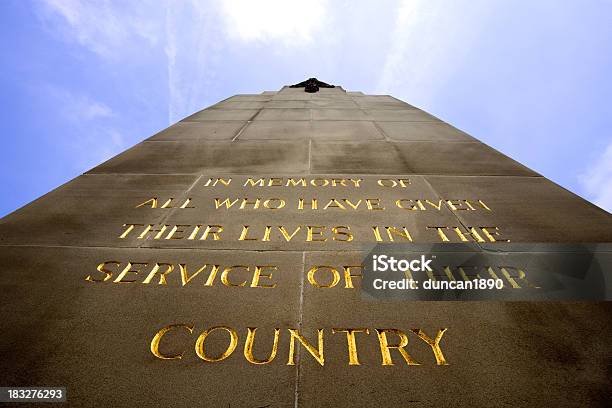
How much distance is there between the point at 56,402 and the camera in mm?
2229

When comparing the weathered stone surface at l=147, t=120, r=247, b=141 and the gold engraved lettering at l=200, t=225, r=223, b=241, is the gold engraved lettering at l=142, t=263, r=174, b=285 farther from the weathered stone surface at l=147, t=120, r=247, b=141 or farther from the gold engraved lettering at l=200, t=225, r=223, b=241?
the weathered stone surface at l=147, t=120, r=247, b=141

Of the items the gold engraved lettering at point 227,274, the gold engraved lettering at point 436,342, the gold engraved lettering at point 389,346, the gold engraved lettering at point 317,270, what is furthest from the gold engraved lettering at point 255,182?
the gold engraved lettering at point 436,342

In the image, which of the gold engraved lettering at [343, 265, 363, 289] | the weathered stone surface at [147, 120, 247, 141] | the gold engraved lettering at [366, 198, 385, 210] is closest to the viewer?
the gold engraved lettering at [343, 265, 363, 289]

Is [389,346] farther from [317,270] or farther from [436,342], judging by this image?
[317,270]

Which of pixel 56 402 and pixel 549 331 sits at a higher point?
pixel 549 331

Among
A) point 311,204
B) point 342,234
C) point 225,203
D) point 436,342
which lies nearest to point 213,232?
point 225,203

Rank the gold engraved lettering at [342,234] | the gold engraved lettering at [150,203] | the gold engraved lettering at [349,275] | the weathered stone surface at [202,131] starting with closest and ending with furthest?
the gold engraved lettering at [349,275] < the gold engraved lettering at [342,234] < the gold engraved lettering at [150,203] < the weathered stone surface at [202,131]

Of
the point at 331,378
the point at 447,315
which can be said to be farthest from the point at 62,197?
the point at 447,315

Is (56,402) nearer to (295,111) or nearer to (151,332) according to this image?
(151,332)

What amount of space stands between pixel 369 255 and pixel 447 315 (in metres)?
0.93

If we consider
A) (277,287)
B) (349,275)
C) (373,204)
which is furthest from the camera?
(373,204)

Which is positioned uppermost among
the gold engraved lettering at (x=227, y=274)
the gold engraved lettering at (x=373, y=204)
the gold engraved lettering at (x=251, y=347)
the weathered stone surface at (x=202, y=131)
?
the weathered stone surface at (x=202, y=131)

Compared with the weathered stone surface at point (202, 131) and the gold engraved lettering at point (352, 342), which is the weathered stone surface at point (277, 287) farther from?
the weathered stone surface at point (202, 131)

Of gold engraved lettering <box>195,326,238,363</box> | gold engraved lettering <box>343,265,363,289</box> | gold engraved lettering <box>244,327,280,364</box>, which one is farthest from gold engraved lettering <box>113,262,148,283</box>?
gold engraved lettering <box>343,265,363,289</box>
